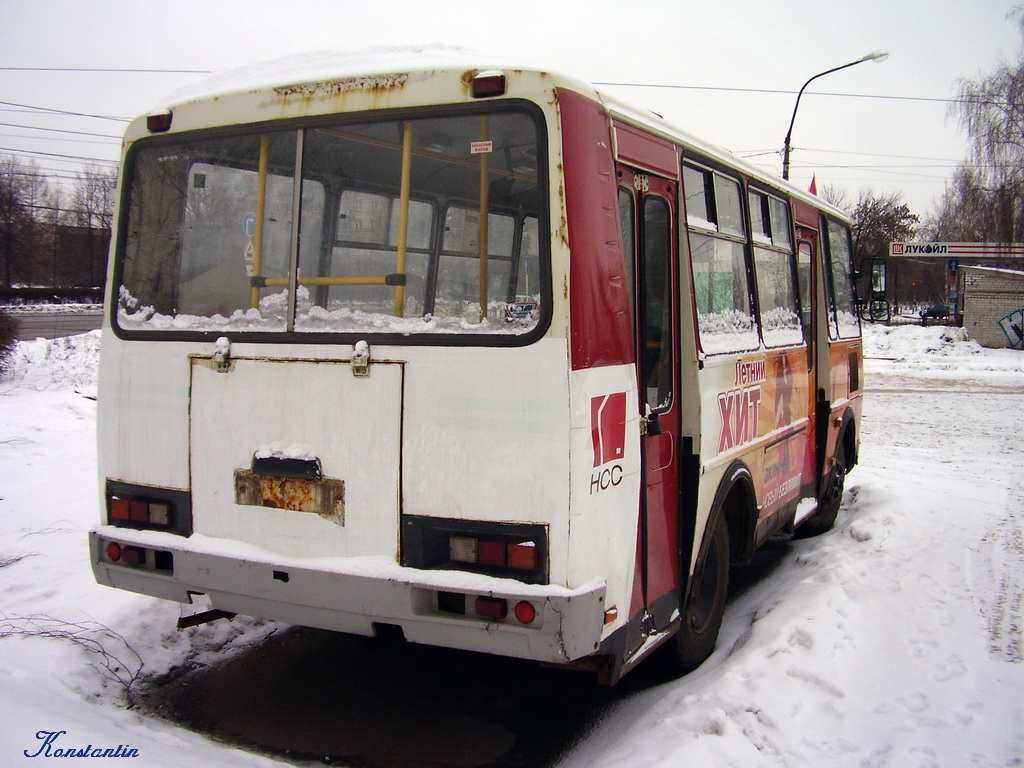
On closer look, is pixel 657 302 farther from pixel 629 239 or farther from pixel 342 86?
pixel 342 86

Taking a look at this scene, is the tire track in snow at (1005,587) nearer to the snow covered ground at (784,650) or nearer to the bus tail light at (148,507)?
the snow covered ground at (784,650)

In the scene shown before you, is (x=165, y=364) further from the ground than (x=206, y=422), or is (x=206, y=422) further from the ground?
(x=165, y=364)

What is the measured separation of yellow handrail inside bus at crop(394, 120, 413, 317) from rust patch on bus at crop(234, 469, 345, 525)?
79 cm

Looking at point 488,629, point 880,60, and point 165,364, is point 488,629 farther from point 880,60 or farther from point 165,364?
point 880,60

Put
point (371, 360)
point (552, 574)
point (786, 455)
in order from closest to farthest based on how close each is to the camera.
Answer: point (552, 574), point (371, 360), point (786, 455)

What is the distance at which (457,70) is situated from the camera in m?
3.34

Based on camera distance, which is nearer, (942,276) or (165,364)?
(165,364)

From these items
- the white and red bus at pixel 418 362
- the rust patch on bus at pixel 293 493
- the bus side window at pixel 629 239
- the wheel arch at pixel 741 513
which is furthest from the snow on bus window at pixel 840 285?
the rust patch on bus at pixel 293 493

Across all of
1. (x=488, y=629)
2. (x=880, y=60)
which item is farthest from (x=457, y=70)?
(x=880, y=60)

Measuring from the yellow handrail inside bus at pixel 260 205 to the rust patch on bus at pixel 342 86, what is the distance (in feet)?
0.76

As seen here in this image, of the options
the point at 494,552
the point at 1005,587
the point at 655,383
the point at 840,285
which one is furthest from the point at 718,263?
the point at 840,285

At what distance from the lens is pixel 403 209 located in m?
3.51

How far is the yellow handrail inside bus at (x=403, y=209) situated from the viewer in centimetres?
346

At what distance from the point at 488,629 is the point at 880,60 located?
20.9 metres
